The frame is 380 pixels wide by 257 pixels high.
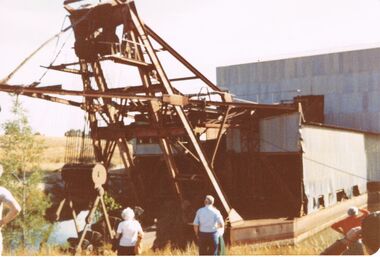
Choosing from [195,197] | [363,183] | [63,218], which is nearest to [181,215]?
[195,197]

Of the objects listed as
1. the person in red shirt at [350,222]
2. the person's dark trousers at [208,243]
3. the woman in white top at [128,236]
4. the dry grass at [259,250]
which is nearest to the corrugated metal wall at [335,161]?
the dry grass at [259,250]

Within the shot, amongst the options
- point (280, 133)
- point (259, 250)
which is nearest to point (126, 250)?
point (259, 250)

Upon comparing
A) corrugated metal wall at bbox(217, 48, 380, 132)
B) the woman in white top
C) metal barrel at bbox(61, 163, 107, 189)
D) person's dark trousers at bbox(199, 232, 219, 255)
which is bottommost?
person's dark trousers at bbox(199, 232, 219, 255)

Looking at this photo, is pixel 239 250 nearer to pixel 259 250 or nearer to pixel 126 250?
pixel 259 250

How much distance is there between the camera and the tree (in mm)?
18953

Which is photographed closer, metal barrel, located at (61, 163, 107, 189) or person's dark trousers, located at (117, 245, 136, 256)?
person's dark trousers, located at (117, 245, 136, 256)

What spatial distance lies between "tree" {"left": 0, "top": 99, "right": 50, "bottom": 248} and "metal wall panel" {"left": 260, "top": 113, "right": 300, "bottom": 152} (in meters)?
11.3

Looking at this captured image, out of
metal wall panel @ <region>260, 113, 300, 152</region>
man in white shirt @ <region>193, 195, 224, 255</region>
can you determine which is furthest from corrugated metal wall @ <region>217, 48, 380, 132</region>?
man in white shirt @ <region>193, 195, 224, 255</region>

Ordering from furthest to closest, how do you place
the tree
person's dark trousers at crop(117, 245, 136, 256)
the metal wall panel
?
the tree
the metal wall panel
person's dark trousers at crop(117, 245, 136, 256)

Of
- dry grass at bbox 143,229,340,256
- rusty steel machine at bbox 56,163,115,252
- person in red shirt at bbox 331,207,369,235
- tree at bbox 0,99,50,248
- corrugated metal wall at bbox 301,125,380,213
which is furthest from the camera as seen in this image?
tree at bbox 0,99,50,248

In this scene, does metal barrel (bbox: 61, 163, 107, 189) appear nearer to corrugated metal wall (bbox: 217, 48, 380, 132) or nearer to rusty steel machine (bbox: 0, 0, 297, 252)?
rusty steel machine (bbox: 0, 0, 297, 252)

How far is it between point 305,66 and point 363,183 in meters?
9.49

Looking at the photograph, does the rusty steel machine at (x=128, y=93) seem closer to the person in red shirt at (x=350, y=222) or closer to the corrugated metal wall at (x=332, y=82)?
the person in red shirt at (x=350, y=222)

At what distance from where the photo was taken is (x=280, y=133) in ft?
53.6
